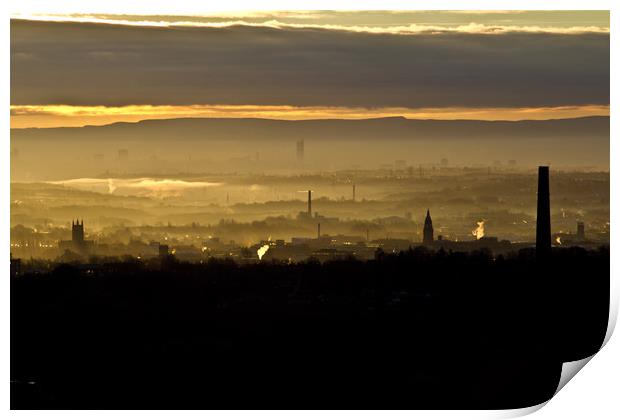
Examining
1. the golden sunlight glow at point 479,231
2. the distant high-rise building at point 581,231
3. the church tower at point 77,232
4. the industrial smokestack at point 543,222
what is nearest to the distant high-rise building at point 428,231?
the golden sunlight glow at point 479,231

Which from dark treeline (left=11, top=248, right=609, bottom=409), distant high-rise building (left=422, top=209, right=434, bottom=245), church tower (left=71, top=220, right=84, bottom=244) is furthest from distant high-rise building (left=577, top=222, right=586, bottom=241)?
church tower (left=71, top=220, right=84, bottom=244)

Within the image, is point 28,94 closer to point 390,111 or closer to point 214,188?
point 214,188

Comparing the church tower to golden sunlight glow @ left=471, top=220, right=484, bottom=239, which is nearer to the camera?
the church tower

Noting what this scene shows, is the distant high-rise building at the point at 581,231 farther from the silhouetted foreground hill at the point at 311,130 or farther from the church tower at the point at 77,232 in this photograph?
the church tower at the point at 77,232

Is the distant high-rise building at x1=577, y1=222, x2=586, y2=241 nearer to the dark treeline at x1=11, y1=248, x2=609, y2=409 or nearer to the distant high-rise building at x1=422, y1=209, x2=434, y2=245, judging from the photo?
the dark treeline at x1=11, y1=248, x2=609, y2=409

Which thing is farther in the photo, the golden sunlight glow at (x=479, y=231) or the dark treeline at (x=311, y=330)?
the golden sunlight glow at (x=479, y=231)

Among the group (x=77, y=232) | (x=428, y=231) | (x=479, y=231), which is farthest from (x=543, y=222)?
(x=77, y=232)
